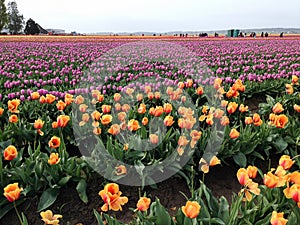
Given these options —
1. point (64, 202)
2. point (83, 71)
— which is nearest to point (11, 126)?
point (64, 202)

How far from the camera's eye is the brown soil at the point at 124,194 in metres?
2.65

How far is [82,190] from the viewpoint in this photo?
9.02 ft

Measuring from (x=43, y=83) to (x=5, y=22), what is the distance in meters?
52.7

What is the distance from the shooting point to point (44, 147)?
12.0 feet

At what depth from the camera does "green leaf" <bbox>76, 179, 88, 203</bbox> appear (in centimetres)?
270

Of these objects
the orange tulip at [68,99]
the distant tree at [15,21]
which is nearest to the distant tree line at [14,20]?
the distant tree at [15,21]

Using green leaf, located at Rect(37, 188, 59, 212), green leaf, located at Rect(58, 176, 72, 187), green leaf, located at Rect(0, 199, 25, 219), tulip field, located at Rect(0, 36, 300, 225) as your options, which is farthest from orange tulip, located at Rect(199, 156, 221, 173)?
green leaf, located at Rect(0, 199, 25, 219)

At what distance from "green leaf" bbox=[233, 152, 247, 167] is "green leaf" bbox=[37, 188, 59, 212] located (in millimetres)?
1743

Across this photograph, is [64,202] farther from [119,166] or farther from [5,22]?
[5,22]

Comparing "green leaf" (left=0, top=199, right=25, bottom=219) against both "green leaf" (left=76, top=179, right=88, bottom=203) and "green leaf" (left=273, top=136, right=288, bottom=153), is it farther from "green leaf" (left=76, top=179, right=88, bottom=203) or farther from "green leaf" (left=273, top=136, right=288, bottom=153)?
"green leaf" (left=273, top=136, right=288, bottom=153)

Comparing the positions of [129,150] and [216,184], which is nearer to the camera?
[129,150]

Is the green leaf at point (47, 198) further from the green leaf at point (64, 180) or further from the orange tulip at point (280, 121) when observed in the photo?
the orange tulip at point (280, 121)

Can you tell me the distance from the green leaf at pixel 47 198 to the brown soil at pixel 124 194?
0.10m

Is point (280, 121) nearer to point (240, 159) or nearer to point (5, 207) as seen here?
point (240, 159)
